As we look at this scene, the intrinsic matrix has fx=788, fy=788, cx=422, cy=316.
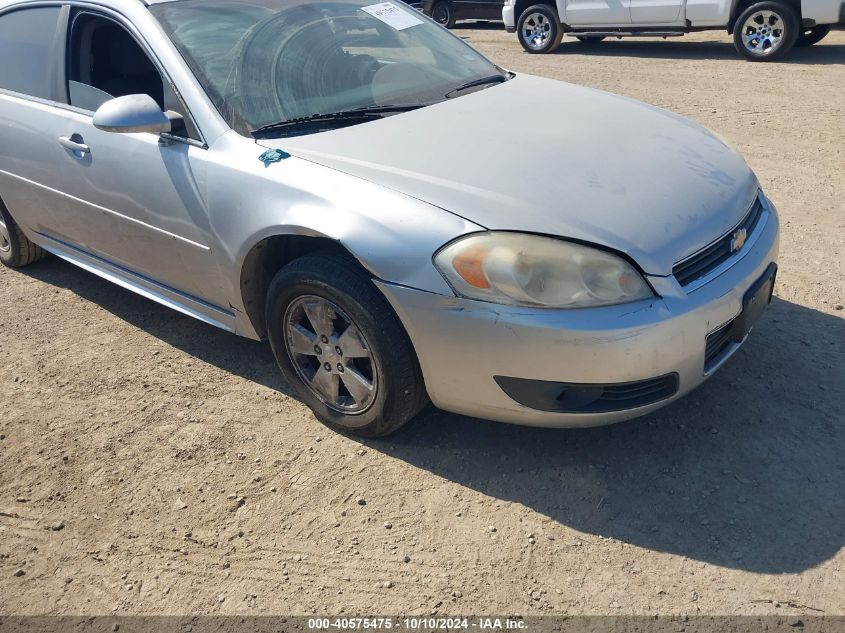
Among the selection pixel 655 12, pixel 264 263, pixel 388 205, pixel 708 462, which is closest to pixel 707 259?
pixel 708 462

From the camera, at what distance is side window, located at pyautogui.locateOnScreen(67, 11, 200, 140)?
358 centimetres

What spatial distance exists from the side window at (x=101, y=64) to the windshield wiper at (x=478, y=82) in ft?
4.37

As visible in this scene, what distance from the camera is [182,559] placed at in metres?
2.65

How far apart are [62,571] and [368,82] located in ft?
7.49

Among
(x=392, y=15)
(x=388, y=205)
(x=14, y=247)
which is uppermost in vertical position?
(x=392, y=15)

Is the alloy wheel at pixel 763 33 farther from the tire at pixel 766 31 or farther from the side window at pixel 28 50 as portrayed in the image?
the side window at pixel 28 50

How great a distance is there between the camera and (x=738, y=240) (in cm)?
287

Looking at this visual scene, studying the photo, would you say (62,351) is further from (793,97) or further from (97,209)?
(793,97)

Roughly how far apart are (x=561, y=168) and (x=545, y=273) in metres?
0.53

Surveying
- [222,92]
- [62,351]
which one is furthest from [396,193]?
[62,351]

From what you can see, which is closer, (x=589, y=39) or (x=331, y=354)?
(x=331, y=354)

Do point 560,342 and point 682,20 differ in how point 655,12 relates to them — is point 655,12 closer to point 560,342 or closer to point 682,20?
point 682,20

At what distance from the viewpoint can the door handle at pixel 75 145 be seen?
11.8 feet

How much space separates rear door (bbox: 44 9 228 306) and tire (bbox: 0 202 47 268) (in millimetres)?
884
